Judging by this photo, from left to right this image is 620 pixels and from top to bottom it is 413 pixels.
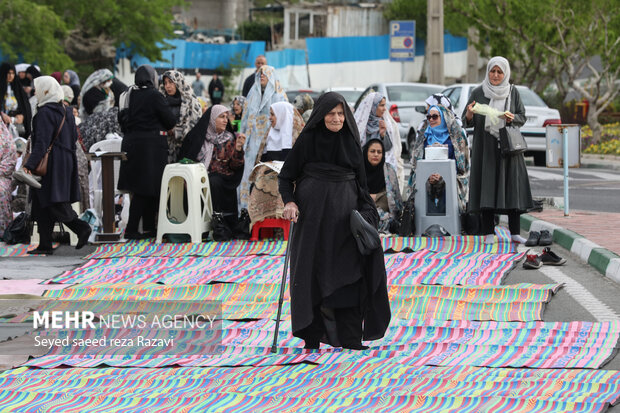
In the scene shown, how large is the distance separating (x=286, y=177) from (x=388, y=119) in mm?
6173

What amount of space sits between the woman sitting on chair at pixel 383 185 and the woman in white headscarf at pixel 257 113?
1.30m

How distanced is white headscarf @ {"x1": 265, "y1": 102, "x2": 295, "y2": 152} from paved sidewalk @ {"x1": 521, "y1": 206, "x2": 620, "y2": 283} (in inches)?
113

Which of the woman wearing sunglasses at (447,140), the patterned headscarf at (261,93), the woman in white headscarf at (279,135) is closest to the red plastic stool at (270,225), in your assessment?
the woman in white headscarf at (279,135)

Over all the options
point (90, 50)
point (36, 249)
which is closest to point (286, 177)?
point (36, 249)

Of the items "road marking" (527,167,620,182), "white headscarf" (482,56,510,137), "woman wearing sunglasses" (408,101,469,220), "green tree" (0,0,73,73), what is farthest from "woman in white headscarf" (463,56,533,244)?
"green tree" (0,0,73,73)

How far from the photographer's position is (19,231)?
39.8 ft

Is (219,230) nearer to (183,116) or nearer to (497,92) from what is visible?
(183,116)

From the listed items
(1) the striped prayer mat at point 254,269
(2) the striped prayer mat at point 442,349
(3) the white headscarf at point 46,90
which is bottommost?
(2) the striped prayer mat at point 442,349

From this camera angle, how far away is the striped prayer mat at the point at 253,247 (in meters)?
11.0

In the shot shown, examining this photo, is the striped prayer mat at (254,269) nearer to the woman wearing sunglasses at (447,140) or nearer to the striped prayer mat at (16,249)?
the striped prayer mat at (16,249)

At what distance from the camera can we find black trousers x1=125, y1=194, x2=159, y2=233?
12.2 meters

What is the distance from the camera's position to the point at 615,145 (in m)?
26.0

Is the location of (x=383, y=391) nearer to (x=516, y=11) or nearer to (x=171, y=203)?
(x=171, y=203)

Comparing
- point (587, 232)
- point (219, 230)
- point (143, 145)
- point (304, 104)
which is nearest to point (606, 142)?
point (304, 104)
